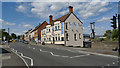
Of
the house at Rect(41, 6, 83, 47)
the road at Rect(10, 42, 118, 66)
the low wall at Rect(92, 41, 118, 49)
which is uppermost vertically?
the house at Rect(41, 6, 83, 47)

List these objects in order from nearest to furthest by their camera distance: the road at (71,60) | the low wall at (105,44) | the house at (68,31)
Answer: the road at (71,60) → the low wall at (105,44) → the house at (68,31)

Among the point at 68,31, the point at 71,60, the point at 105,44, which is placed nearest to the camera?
the point at 71,60

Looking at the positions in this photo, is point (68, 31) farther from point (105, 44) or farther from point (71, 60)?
point (71, 60)

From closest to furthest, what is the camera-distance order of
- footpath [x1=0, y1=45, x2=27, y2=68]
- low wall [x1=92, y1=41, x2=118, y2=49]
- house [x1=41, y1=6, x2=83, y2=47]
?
footpath [x1=0, y1=45, x2=27, y2=68] < low wall [x1=92, y1=41, x2=118, y2=49] < house [x1=41, y1=6, x2=83, y2=47]

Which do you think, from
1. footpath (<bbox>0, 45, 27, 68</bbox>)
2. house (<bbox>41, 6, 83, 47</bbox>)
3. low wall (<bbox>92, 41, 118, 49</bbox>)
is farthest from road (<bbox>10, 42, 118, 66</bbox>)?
house (<bbox>41, 6, 83, 47</bbox>)

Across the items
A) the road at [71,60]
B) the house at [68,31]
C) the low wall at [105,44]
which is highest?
the house at [68,31]

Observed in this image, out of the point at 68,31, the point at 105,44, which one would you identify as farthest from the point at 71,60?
the point at 68,31

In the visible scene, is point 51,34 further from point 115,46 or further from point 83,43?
point 115,46

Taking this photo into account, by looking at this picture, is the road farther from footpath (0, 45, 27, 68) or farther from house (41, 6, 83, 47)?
house (41, 6, 83, 47)

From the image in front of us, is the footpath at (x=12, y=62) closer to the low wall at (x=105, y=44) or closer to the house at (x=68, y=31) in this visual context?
the low wall at (x=105, y=44)

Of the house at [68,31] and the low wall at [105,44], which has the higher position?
the house at [68,31]

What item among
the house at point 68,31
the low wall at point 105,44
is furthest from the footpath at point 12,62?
the house at point 68,31

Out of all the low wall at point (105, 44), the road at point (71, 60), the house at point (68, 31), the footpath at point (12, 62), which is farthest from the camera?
the house at point (68, 31)

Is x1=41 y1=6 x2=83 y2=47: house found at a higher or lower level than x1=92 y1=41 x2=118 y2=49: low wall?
higher
